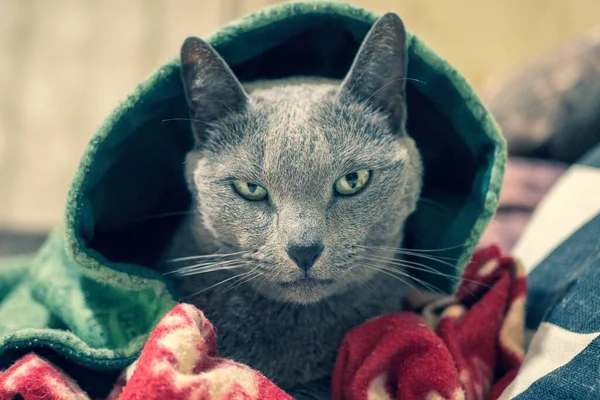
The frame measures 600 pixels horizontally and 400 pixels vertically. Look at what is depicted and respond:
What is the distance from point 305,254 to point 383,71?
0.96ft

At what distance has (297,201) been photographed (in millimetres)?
693

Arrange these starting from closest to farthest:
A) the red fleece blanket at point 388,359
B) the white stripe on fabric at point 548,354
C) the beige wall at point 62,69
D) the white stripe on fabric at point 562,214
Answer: the red fleece blanket at point 388,359 → the white stripe on fabric at point 548,354 → the white stripe on fabric at point 562,214 → the beige wall at point 62,69

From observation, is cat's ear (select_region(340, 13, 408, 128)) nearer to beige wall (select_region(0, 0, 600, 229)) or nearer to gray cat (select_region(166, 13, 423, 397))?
gray cat (select_region(166, 13, 423, 397))

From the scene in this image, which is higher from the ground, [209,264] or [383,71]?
[383,71]

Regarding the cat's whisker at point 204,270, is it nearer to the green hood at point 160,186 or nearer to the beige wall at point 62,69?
the green hood at point 160,186

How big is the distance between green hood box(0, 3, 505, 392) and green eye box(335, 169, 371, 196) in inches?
6.9

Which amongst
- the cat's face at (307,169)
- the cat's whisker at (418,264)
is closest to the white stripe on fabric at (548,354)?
the cat's whisker at (418,264)

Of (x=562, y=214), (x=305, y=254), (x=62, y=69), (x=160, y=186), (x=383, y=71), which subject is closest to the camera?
(x=305, y=254)

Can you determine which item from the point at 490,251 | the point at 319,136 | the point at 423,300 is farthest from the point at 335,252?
the point at 490,251

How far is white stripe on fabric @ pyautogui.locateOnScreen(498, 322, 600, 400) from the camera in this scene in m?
0.67

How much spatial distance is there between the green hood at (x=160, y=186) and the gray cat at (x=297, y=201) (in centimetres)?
7

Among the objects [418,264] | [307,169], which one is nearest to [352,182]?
[307,169]

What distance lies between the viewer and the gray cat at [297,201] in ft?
2.30

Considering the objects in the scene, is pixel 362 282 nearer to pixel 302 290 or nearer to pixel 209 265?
pixel 302 290
